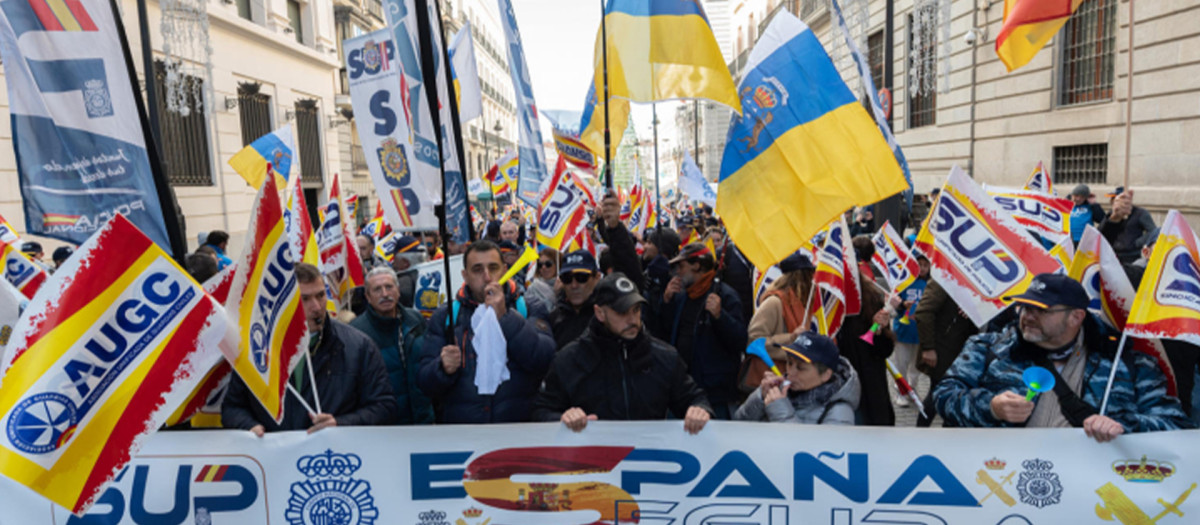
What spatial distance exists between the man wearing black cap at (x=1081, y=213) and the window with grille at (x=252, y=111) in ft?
56.1

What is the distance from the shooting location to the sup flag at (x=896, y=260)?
19.6 feet

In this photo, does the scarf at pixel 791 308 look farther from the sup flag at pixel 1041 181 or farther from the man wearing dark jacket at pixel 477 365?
the sup flag at pixel 1041 181

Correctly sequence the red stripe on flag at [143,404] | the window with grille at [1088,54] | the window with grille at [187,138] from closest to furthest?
1. the red stripe on flag at [143,404]
2. the window with grille at [1088,54]
3. the window with grille at [187,138]

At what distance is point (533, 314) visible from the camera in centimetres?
443

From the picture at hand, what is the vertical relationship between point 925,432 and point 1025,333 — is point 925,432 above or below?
below

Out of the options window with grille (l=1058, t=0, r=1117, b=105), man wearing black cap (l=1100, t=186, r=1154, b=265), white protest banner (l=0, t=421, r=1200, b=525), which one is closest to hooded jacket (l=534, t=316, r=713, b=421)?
white protest banner (l=0, t=421, r=1200, b=525)

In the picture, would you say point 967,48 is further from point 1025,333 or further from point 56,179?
point 56,179

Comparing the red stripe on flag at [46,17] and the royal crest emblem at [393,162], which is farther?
the royal crest emblem at [393,162]

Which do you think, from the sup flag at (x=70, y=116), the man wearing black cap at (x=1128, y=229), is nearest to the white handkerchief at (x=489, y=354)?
the sup flag at (x=70, y=116)

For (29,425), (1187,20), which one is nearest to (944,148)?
(1187,20)

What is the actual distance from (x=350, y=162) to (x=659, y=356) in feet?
83.8

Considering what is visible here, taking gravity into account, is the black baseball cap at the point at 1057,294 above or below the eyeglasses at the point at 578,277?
above

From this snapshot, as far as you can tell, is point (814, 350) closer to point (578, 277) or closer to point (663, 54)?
point (578, 277)


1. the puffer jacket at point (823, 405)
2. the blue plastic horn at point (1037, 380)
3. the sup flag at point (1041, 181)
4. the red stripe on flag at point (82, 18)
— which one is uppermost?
the red stripe on flag at point (82, 18)
